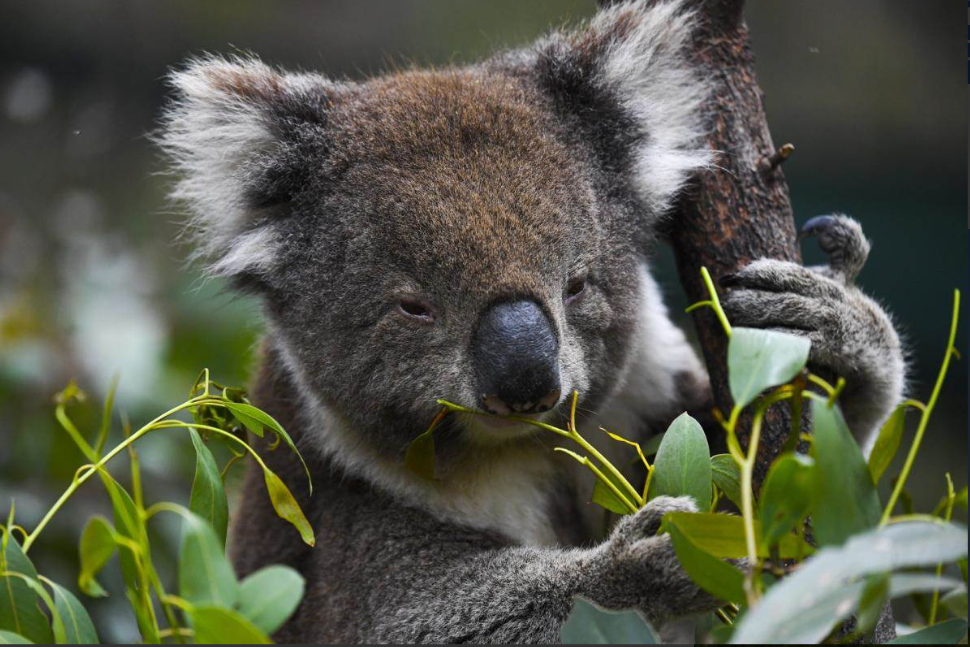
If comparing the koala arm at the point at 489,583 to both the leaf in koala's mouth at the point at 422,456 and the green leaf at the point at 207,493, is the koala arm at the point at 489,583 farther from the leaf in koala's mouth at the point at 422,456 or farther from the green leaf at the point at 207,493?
the green leaf at the point at 207,493

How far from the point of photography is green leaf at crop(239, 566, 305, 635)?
1.02 meters

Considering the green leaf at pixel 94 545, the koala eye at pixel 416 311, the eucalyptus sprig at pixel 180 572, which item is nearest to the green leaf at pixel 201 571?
the eucalyptus sprig at pixel 180 572

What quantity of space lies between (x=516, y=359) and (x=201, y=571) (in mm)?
768

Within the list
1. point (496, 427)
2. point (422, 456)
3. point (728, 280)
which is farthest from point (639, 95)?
point (422, 456)

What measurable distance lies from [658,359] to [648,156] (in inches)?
22.5

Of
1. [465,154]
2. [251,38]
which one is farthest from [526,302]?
[251,38]

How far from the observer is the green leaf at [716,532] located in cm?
125

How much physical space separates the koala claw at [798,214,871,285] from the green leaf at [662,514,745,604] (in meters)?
1.25

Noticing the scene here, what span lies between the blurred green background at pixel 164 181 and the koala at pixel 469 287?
0.36m

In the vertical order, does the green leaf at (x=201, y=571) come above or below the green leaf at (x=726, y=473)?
above

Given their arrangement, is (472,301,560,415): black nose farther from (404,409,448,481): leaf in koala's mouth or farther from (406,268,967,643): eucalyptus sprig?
(406,268,967,643): eucalyptus sprig

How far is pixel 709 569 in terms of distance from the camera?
3.85ft

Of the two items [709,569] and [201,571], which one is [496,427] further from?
[201,571]

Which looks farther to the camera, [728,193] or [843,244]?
[843,244]
